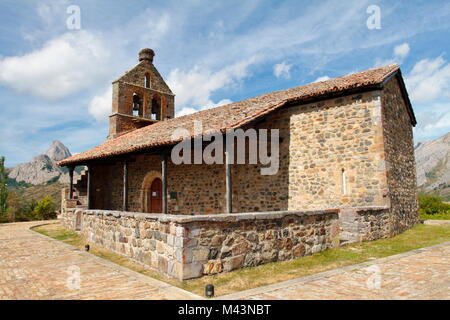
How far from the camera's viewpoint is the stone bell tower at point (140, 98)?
59.8 feet

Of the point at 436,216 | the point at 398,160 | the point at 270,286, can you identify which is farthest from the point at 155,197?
the point at 436,216

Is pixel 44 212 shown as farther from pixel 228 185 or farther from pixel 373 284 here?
pixel 373 284

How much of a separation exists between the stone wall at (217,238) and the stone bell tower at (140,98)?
1161 cm

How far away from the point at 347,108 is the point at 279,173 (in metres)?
2.88

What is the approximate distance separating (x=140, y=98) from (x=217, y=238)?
1556 cm

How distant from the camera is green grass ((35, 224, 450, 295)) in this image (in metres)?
4.83

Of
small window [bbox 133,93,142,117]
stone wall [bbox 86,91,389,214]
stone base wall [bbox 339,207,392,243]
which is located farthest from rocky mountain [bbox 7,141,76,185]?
stone base wall [bbox 339,207,392,243]

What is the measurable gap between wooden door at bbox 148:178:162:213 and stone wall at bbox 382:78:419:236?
902 centimetres

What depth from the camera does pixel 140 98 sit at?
19266 mm

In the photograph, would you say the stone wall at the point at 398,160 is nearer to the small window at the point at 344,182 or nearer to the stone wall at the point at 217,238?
the small window at the point at 344,182

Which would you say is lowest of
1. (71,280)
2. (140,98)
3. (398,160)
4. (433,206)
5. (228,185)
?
(71,280)
